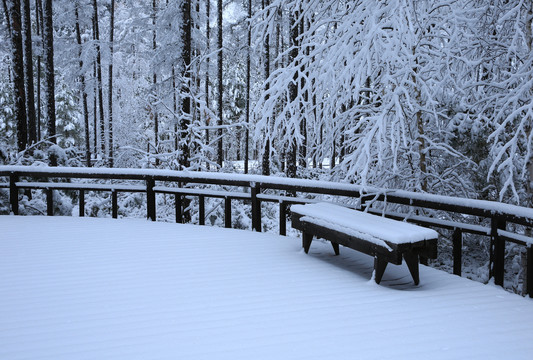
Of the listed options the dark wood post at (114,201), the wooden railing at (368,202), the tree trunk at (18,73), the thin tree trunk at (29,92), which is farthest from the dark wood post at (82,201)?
the thin tree trunk at (29,92)

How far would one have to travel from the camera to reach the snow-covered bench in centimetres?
549

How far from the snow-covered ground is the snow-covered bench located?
0.44 m

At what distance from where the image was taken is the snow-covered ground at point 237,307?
4.02 metres

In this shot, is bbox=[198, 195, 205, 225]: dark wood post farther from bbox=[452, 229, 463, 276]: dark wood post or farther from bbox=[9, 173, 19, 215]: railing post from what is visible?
bbox=[452, 229, 463, 276]: dark wood post

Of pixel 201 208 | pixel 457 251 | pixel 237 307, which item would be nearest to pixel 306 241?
pixel 457 251

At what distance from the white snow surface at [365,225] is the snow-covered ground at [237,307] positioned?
0.67m

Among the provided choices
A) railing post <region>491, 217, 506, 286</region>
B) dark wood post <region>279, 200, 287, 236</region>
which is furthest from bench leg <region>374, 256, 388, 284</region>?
dark wood post <region>279, 200, 287, 236</region>

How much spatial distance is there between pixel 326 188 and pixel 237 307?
3595 mm

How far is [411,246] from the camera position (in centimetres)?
552

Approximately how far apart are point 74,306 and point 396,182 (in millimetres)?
6065

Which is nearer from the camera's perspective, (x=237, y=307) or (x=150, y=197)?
(x=237, y=307)

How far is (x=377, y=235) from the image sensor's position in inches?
221

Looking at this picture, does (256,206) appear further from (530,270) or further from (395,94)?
(530,270)

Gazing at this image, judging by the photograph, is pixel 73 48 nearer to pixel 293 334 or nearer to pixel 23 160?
pixel 23 160
